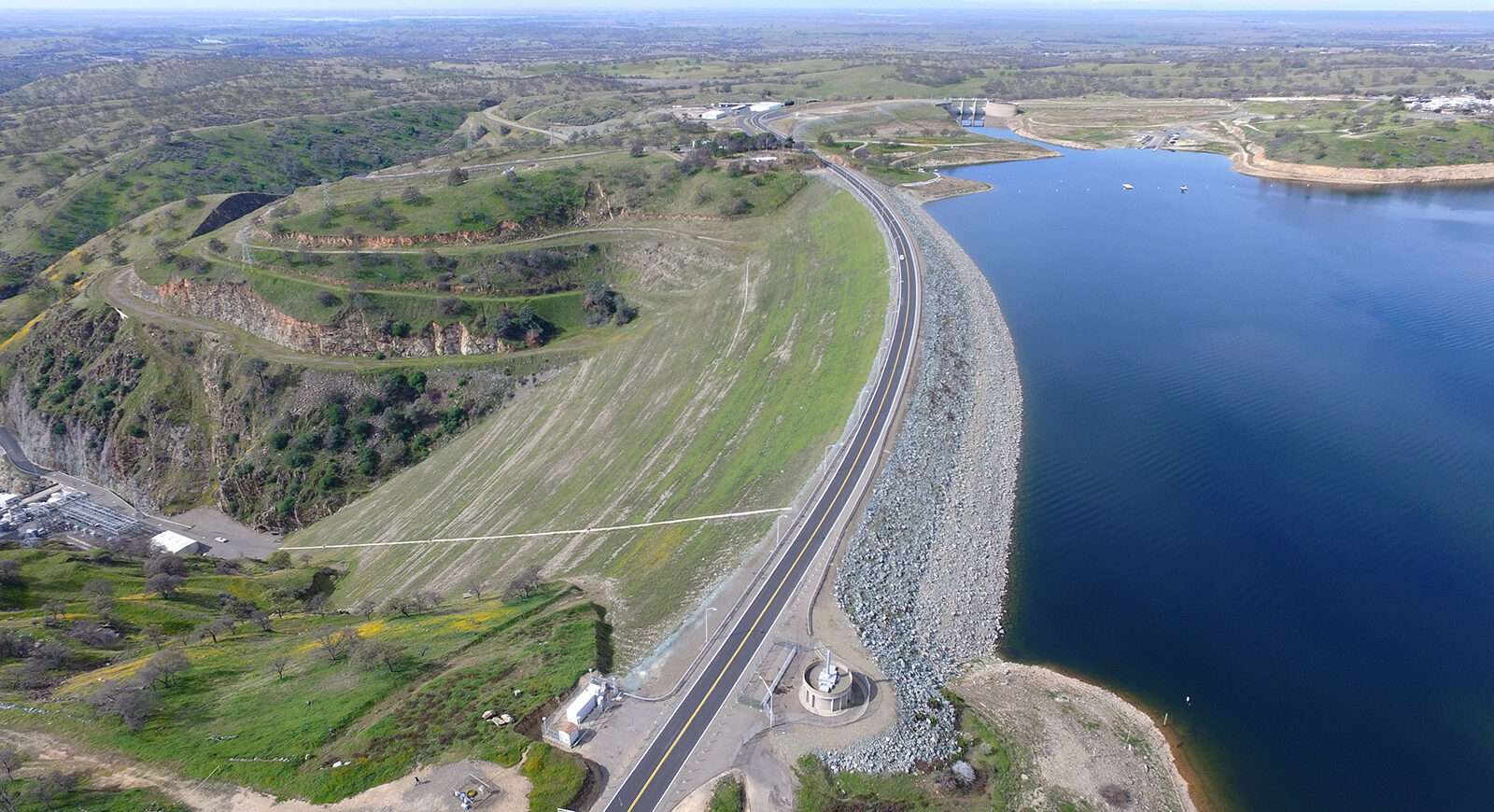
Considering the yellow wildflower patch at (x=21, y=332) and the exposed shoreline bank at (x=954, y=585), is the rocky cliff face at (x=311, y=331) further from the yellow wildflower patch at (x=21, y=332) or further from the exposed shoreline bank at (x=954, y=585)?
the exposed shoreline bank at (x=954, y=585)

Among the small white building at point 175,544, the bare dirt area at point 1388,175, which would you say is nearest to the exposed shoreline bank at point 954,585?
the small white building at point 175,544

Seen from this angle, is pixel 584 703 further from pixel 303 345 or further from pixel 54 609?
pixel 303 345

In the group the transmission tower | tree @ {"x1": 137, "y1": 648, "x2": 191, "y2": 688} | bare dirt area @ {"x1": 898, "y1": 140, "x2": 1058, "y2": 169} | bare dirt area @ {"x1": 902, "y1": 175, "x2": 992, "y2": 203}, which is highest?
bare dirt area @ {"x1": 898, "y1": 140, "x2": 1058, "y2": 169}

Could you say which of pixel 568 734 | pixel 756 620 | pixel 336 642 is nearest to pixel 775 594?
pixel 756 620

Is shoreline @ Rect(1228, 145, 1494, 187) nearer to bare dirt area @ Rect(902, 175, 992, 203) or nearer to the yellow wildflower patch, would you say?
bare dirt area @ Rect(902, 175, 992, 203)

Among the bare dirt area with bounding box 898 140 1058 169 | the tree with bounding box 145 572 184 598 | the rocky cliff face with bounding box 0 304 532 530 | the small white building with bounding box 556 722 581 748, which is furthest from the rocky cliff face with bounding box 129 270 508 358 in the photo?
the bare dirt area with bounding box 898 140 1058 169

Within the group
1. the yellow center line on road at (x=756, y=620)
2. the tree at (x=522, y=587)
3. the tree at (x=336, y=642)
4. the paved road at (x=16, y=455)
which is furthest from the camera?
the paved road at (x=16, y=455)

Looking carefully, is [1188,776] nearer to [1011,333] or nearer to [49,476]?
[1011,333]
